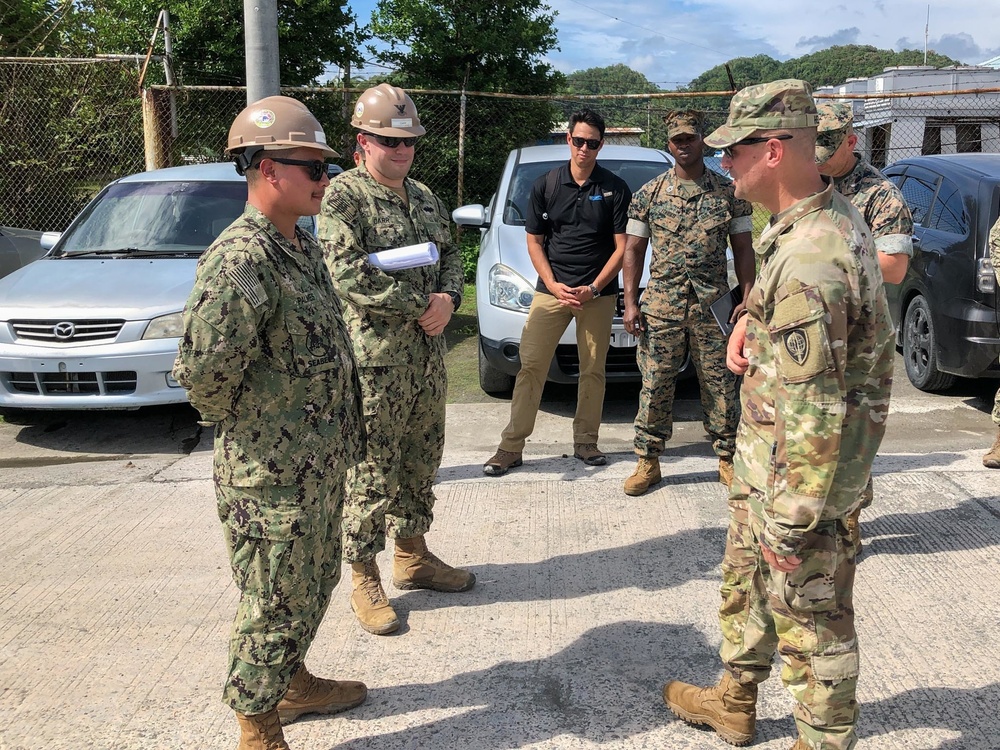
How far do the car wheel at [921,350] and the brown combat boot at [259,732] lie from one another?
5645 millimetres

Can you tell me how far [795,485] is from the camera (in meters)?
2.23

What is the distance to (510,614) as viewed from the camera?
3742mm

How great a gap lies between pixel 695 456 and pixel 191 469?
308 cm

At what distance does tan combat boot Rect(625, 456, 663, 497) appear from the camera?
4.96 meters

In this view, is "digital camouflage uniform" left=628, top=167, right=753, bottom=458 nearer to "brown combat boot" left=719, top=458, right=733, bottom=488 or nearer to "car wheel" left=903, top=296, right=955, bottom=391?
"brown combat boot" left=719, top=458, right=733, bottom=488

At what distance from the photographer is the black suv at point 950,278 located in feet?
20.2

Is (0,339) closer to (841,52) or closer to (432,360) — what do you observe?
(432,360)

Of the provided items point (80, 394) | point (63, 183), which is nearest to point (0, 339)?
point (80, 394)

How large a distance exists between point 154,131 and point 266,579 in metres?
8.34

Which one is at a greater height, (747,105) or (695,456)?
(747,105)

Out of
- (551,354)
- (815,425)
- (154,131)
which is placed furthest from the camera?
(154,131)

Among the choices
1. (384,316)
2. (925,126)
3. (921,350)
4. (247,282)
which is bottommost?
(921,350)

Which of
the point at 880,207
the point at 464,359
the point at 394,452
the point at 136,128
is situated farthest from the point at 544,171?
the point at 136,128

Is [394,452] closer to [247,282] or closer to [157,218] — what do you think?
[247,282]
